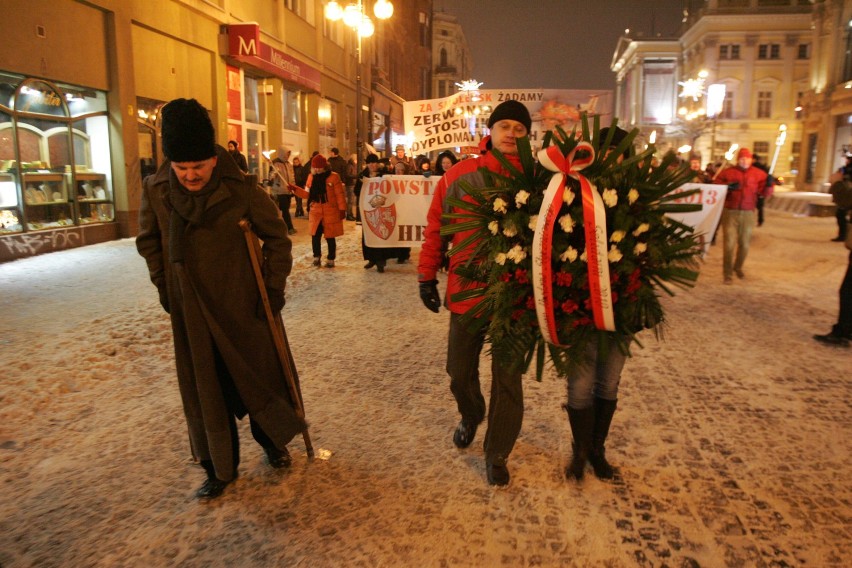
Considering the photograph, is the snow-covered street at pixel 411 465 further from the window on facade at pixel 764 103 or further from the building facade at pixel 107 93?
the window on facade at pixel 764 103

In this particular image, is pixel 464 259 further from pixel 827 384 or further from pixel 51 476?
pixel 827 384

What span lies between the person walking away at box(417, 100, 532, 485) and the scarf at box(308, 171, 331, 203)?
277 inches

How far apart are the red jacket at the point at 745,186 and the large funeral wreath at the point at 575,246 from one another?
7201 millimetres

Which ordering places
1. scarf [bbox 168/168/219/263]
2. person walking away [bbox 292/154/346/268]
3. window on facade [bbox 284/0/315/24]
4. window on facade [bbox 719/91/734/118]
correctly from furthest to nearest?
window on facade [bbox 719/91/734/118], window on facade [bbox 284/0/315/24], person walking away [bbox 292/154/346/268], scarf [bbox 168/168/219/263]

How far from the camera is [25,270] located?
31.4 feet

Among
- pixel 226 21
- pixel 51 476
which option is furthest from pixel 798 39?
pixel 51 476

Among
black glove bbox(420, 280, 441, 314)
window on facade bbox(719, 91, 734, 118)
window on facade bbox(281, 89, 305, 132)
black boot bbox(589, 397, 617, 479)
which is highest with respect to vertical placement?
window on facade bbox(719, 91, 734, 118)

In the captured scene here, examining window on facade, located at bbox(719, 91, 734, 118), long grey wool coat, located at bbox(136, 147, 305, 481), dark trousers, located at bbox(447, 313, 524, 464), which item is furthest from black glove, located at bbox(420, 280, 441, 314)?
window on facade, located at bbox(719, 91, 734, 118)

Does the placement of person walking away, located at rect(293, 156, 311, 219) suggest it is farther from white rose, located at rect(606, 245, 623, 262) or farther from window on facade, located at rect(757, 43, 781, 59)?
window on facade, located at rect(757, 43, 781, 59)

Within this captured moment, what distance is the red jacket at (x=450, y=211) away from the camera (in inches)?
133

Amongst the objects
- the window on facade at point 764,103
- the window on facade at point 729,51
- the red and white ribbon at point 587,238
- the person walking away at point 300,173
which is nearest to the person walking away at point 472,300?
the red and white ribbon at point 587,238

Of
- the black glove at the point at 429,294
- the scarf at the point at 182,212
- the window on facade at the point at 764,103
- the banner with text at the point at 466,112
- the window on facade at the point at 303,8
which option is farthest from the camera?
the window on facade at the point at 764,103

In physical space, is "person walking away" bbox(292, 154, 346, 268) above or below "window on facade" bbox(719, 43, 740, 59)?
below

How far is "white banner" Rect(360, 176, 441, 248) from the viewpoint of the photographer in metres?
10.6
